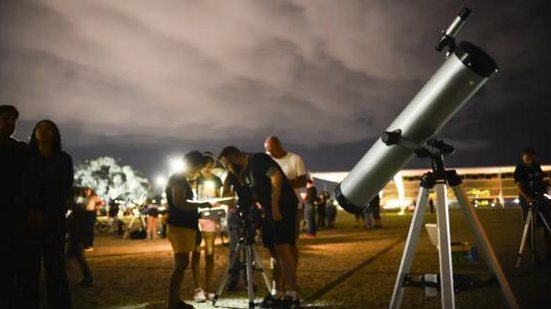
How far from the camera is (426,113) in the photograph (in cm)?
318

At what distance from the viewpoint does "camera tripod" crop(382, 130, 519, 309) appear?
318cm

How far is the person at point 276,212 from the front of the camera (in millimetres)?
5203

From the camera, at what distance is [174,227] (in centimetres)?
522

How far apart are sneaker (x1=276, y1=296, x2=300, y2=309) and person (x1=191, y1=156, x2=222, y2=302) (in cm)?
110

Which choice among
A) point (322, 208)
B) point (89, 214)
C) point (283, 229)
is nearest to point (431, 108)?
point (283, 229)

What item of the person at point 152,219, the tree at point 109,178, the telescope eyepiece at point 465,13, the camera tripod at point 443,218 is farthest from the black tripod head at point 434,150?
the tree at point 109,178

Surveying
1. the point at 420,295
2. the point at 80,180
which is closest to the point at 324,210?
the point at 420,295

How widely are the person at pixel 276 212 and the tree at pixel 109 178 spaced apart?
336 ft

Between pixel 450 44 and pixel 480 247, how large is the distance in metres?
1.38

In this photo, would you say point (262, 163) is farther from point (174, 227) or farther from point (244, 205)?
point (174, 227)

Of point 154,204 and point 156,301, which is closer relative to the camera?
point 156,301

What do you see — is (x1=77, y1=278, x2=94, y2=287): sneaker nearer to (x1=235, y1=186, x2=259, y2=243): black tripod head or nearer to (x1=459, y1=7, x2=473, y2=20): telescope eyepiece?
(x1=235, y1=186, x2=259, y2=243): black tripod head

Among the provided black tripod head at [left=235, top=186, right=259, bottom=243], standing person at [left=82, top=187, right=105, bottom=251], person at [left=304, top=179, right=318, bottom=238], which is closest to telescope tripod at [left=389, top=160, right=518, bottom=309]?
black tripod head at [left=235, top=186, right=259, bottom=243]

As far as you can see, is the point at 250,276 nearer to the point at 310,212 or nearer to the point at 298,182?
the point at 298,182
